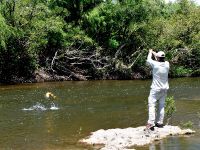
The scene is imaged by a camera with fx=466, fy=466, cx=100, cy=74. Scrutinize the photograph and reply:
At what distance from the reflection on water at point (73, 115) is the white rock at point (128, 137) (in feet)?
1.21

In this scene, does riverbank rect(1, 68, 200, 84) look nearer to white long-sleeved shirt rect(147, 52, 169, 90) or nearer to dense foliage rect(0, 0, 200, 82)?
dense foliage rect(0, 0, 200, 82)

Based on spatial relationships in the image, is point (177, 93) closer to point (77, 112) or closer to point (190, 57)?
point (77, 112)

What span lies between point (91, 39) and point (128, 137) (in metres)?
29.0

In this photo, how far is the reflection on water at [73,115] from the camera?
12.7m

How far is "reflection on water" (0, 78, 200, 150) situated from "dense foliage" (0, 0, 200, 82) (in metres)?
9.24

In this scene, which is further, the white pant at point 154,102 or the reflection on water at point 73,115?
the white pant at point 154,102

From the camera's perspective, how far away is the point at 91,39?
41.1m

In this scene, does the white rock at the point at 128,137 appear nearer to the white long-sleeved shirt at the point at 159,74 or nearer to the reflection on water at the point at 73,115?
the reflection on water at the point at 73,115

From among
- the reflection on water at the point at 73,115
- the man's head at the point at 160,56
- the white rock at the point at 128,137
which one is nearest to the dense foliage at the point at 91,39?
the reflection on water at the point at 73,115

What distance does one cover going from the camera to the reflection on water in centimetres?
1271

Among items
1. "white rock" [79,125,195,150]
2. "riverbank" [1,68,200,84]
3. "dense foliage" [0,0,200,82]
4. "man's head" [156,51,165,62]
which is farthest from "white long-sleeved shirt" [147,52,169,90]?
"riverbank" [1,68,200,84]

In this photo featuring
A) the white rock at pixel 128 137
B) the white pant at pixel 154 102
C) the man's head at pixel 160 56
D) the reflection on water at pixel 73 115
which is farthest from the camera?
the man's head at pixel 160 56

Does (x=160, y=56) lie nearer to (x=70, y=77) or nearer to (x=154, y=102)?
(x=154, y=102)

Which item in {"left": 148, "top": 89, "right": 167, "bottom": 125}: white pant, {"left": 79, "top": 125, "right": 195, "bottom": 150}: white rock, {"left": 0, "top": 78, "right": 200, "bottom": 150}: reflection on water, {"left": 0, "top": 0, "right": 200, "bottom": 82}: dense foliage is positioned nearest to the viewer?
{"left": 79, "top": 125, "right": 195, "bottom": 150}: white rock
